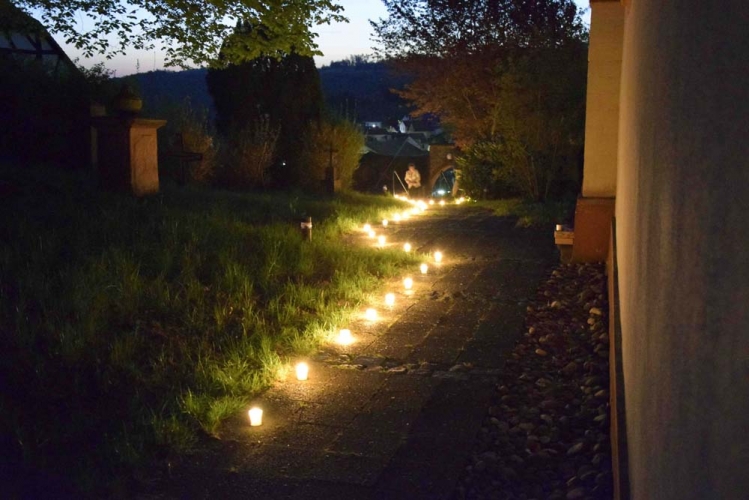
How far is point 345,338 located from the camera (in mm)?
4902

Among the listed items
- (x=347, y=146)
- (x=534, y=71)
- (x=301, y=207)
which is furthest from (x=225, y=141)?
(x=534, y=71)

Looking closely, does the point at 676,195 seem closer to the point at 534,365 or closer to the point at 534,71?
the point at 534,365

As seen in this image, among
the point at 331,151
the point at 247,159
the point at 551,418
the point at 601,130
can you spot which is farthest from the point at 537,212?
the point at 551,418

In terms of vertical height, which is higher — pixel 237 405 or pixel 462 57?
pixel 462 57

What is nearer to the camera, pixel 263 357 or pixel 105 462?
pixel 105 462

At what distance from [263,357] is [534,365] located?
5.53 feet

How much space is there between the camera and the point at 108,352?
4152 millimetres

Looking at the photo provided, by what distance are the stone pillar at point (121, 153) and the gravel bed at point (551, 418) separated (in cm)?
521

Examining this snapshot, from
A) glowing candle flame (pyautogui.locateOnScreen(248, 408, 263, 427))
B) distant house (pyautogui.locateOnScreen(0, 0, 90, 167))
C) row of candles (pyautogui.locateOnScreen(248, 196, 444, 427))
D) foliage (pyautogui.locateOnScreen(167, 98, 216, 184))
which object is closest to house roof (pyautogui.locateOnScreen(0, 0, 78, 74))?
distant house (pyautogui.locateOnScreen(0, 0, 90, 167))

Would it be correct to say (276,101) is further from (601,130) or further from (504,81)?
(601,130)

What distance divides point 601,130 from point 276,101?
34.6ft

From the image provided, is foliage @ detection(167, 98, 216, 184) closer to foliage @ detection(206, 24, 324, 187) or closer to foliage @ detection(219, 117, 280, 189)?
foliage @ detection(219, 117, 280, 189)

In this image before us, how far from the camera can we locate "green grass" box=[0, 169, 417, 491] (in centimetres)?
345

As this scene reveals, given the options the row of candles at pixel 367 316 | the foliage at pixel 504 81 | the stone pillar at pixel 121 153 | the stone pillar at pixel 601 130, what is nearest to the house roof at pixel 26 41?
the stone pillar at pixel 121 153
